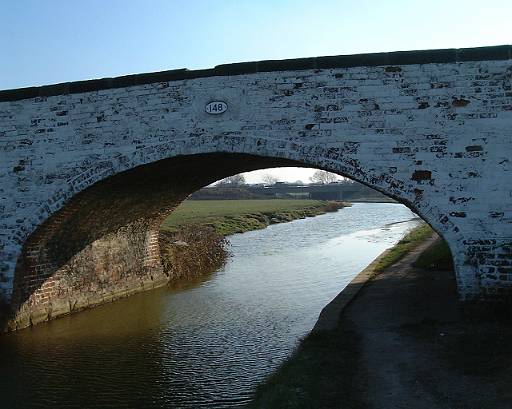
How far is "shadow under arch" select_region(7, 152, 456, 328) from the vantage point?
384 inches

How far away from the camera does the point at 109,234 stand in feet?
41.9

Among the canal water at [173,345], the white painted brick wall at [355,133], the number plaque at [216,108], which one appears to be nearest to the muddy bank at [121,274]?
the canal water at [173,345]

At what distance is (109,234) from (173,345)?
179 inches

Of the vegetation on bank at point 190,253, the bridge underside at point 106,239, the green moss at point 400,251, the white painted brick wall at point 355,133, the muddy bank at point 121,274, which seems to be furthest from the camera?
the vegetation on bank at point 190,253

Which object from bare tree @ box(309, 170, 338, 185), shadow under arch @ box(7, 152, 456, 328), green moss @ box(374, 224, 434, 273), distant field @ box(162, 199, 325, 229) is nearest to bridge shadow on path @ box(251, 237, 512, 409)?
shadow under arch @ box(7, 152, 456, 328)

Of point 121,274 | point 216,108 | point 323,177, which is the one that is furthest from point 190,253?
point 323,177

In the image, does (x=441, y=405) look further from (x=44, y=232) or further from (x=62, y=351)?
(x=44, y=232)

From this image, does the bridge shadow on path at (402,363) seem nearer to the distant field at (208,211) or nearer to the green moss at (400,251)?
the green moss at (400,251)

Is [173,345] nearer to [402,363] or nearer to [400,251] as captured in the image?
[402,363]

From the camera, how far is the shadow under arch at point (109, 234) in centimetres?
975

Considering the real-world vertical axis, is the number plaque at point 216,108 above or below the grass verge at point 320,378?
above

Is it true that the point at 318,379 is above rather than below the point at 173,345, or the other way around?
above

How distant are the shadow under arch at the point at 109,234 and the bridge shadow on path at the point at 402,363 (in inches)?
61.4

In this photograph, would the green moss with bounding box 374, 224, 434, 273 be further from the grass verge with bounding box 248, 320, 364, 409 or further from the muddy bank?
the grass verge with bounding box 248, 320, 364, 409
